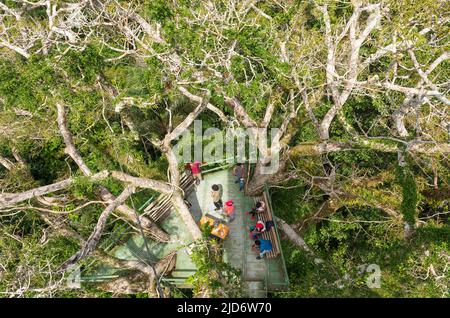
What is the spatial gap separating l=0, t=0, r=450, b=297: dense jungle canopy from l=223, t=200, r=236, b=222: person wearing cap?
1.28 m

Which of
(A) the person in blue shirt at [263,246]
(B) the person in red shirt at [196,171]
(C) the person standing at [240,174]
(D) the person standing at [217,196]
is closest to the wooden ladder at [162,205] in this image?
(B) the person in red shirt at [196,171]

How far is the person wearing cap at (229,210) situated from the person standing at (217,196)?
268 mm

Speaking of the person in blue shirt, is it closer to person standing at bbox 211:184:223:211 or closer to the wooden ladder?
person standing at bbox 211:184:223:211

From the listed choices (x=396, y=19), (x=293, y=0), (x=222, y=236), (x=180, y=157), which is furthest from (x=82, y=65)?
(x=396, y=19)

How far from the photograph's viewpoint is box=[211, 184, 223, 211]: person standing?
42.2 feet

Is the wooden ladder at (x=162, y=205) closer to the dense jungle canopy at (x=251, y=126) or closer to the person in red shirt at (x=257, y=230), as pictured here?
the dense jungle canopy at (x=251, y=126)

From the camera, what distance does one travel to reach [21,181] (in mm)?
14281

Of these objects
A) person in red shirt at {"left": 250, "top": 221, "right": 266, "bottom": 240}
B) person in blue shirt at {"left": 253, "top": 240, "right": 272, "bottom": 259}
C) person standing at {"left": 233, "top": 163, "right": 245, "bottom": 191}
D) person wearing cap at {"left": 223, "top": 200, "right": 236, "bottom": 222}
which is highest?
person standing at {"left": 233, "top": 163, "right": 245, "bottom": 191}

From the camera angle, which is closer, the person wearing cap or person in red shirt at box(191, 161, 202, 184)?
the person wearing cap

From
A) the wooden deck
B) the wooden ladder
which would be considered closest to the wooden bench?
the wooden deck

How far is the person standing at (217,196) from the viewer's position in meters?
12.9

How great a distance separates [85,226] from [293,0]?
45.2ft
